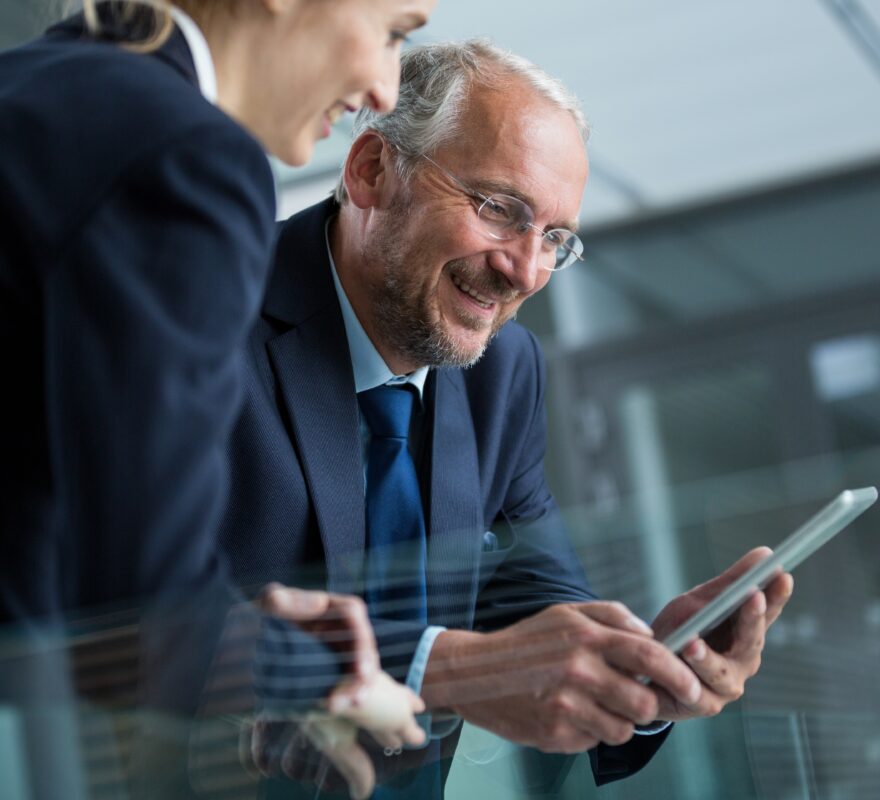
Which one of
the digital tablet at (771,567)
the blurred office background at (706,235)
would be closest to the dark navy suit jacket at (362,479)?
the digital tablet at (771,567)

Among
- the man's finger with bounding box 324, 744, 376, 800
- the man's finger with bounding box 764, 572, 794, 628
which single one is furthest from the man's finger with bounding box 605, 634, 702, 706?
the man's finger with bounding box 324, 744, 376, 800

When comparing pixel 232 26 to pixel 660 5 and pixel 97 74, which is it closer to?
pixel 97 74

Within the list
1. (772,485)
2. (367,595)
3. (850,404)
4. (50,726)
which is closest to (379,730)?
(367,595)

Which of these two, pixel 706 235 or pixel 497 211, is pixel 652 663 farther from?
pixel 706 235

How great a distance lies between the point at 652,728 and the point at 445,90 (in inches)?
35.5

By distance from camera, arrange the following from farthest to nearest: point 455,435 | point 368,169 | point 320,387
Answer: point 368,169 → point 455,435 → point 320,387

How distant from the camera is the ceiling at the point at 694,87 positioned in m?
3.88

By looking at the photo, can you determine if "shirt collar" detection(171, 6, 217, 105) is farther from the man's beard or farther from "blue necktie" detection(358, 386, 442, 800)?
the man's beard

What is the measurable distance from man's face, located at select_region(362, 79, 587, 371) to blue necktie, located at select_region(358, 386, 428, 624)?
0.15 metres

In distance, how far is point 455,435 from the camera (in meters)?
1.46

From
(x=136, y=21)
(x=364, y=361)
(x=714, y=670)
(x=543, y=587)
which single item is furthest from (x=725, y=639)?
(x=136, y=21)

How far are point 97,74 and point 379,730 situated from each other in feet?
1.51

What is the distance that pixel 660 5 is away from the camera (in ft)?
12.6

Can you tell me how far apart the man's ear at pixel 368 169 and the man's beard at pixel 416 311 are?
63mm
